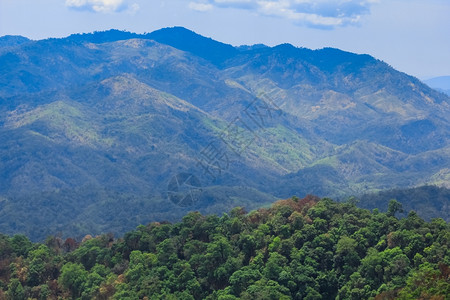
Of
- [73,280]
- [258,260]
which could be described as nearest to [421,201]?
[258,260]

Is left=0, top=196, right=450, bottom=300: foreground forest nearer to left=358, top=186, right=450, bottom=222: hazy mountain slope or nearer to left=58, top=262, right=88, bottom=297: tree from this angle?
left=58, top=262, right=88, bottom=297: tree

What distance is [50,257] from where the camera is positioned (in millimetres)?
55625

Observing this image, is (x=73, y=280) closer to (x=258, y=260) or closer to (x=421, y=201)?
(x=258, y=260)

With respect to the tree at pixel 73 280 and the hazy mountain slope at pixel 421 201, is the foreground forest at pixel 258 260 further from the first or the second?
the hazy mountain slope at pixel 421 201

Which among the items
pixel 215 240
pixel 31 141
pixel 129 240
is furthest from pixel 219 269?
pixel 31 141

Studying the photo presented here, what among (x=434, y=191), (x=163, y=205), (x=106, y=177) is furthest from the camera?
(x=106, y=177)

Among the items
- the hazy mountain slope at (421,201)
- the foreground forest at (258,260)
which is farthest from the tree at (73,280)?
the hazy mountain slope at (421,201)

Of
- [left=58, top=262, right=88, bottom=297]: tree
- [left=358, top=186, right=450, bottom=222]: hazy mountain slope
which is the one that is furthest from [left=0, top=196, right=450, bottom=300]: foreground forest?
[left=358, top=186, right=450, bottom=222]: hazy mountain slope

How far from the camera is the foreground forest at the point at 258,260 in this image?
41.8 meters

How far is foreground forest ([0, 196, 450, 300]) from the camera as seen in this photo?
4184 cm

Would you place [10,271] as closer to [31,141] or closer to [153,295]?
[153,295]

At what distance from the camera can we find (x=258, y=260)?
4778cm

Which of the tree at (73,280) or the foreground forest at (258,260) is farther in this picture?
the tree at (73,280)

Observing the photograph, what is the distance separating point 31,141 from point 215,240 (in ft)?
532
